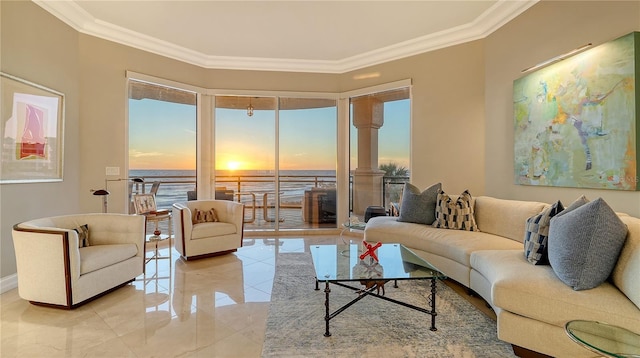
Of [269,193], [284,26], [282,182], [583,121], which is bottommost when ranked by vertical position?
[269,193]

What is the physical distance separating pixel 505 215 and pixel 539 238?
3.16 feet

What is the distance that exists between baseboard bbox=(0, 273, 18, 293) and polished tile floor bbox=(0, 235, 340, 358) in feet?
0.20

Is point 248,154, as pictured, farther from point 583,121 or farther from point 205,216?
point 583,121

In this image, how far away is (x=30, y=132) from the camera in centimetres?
318

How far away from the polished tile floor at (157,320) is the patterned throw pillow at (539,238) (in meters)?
2.11

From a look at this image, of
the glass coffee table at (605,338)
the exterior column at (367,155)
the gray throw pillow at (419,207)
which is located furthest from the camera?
the exterior column at (367,155)

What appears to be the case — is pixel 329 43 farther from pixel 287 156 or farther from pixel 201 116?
pixel 201 116

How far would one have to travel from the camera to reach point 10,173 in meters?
2.97

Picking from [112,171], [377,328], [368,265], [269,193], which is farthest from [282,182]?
[377,328]

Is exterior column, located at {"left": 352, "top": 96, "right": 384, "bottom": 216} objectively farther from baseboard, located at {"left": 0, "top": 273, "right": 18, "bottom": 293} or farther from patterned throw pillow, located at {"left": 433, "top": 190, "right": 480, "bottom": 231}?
baseboard, located at {"left": 0, "top": 273, "right": 18, "bottom": 293}

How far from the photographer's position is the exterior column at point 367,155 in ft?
17.4

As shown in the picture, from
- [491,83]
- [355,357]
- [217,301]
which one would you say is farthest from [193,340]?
[491,83]

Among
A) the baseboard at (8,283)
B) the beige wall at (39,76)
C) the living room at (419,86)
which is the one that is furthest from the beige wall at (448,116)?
Result: the baseboard at (8,283)

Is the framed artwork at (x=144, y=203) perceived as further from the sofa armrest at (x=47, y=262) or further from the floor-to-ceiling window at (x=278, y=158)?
the sofa armrest at (x=47, y=262)
